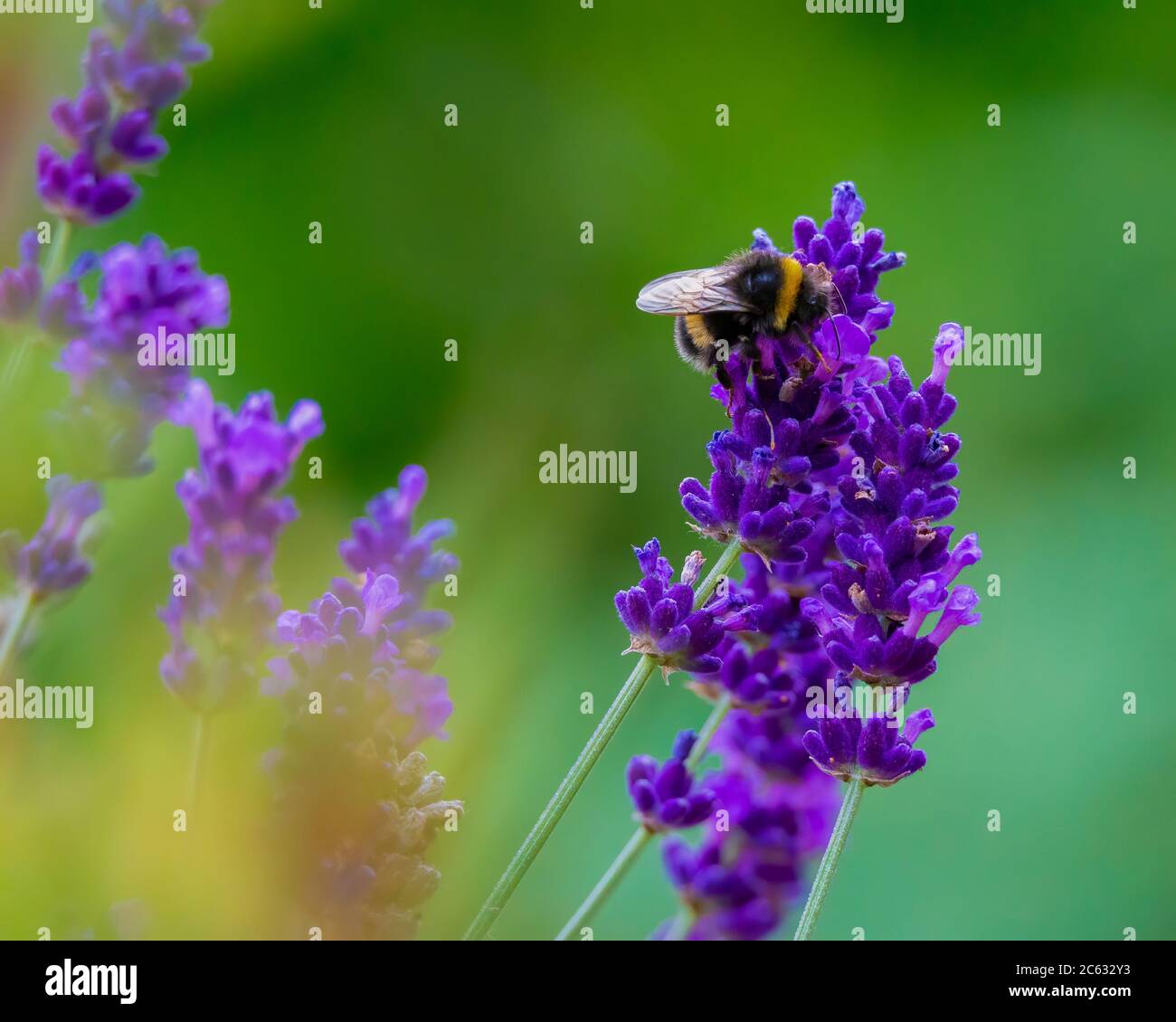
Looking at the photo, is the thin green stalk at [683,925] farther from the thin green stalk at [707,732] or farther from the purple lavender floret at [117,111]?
the purple lavender floret at [117,111]

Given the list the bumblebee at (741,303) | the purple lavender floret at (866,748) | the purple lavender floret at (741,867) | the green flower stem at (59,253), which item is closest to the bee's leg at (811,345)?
the bumblebee at (741,303)

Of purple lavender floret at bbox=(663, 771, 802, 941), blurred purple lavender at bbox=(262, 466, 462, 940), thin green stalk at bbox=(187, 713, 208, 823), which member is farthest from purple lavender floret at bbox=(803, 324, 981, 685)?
thin green stalk at bbox=(187, 713, 208, 823)

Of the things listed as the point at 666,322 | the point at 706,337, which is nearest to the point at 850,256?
the point at 706,337

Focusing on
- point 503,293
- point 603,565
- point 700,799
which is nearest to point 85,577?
point 700,799

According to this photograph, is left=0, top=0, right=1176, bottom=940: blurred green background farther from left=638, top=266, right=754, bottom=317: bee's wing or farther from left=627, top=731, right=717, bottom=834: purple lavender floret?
left=638, top=266, right=754, bottom=317: bee's wing

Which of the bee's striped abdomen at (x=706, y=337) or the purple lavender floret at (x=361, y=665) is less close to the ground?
the bee's striped abdomen at (x=706, y=337)

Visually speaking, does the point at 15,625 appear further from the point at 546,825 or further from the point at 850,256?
the point at 850,256

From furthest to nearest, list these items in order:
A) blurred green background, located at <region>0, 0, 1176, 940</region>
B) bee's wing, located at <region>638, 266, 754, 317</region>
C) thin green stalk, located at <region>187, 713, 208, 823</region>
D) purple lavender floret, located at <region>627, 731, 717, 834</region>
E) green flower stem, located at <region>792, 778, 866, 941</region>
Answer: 1. blurred green background, located at <region>0, 0, 1176, 940</region>
2. bee's wing, located at <region>638, 266, 754, 317</region>
3. purple lavender floret, located at <region>627, 731, 717, 834</region>
4. green flower stem, located at <region>792, 778, 866, 941</region>
5. thin green stalk, located at <region>187, 713, 208, 823</region>
